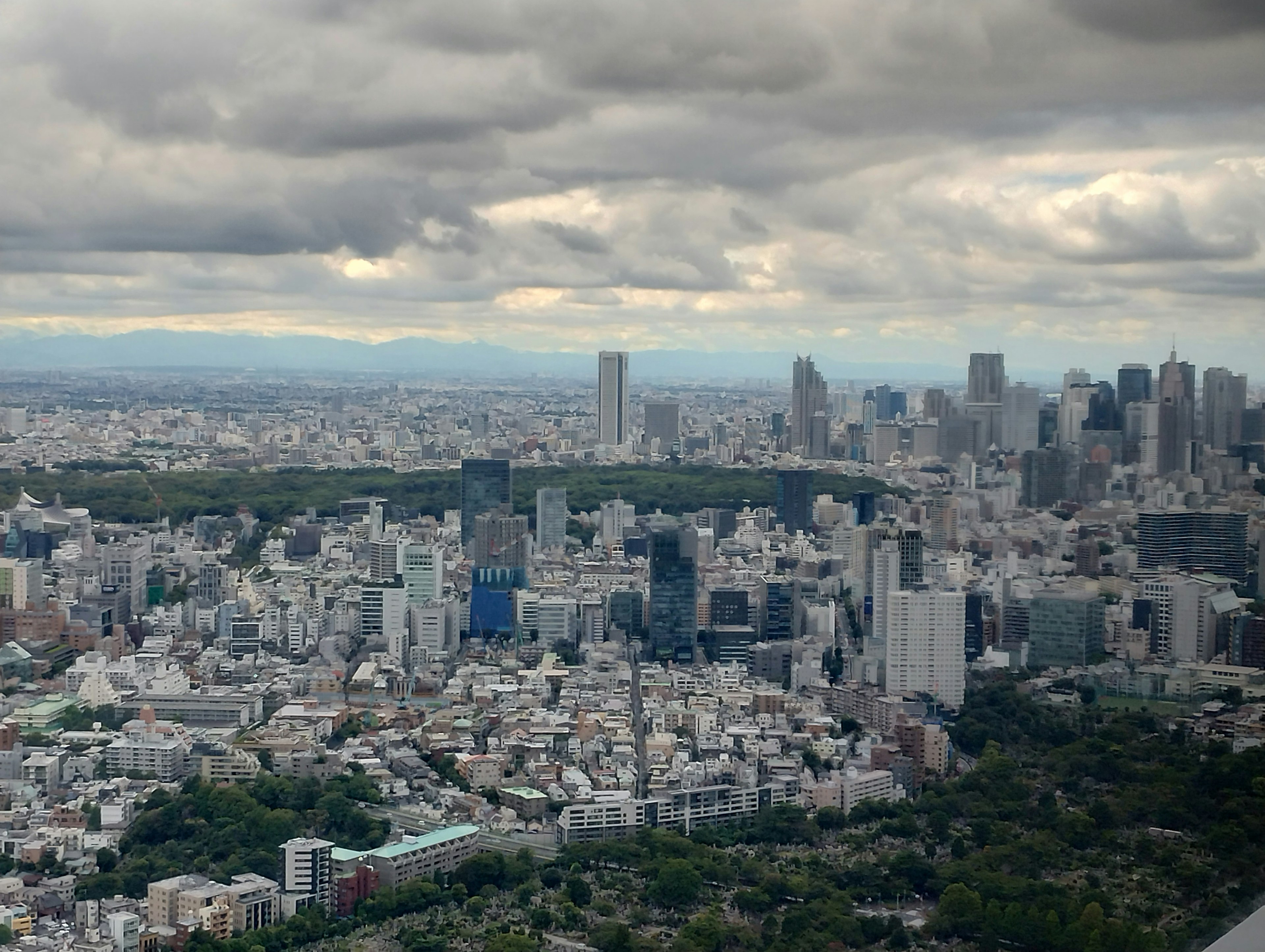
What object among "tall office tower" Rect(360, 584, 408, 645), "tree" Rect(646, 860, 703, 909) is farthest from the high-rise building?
"tree" Rect(646, 860, 703, 909)

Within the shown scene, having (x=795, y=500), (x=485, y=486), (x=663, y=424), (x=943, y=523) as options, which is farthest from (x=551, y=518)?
Result: (x=663, y=424)

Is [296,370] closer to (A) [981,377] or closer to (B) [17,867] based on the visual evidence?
(A) [981,377]

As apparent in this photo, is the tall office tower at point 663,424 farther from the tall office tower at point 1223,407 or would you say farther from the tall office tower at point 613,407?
the tall office tower at point 1223,407

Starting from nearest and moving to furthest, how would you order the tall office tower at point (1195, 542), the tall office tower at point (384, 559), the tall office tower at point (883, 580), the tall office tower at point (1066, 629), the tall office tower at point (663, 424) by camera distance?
the tall office tower at point (1066, 629), the tall office tower at point (883, 580), the tall office tower at point (1195, 542), the tall office tower at point (384, 559), the tall office tower at point (663, 424)

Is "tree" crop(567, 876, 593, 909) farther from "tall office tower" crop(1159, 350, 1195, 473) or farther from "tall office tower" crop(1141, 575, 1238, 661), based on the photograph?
"tall office tower" crop(1159, 350, 1195, 473)

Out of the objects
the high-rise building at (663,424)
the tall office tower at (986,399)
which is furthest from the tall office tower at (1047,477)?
the high-rise building at (663,424)

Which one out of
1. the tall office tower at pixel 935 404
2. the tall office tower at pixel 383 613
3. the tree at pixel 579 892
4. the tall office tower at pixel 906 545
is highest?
the tall office tower at pixel 935 404

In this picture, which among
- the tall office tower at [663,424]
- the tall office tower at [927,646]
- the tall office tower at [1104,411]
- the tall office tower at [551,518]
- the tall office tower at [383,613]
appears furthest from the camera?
the tall office tower at [663,424]

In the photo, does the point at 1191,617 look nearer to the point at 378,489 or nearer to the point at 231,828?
the point at 231,828
